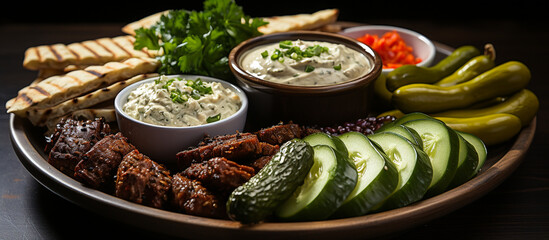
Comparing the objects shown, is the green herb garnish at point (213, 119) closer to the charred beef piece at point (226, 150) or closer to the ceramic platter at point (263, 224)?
the charred beef piece at point (226, 150)

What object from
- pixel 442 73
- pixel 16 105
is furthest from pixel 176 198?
pixel 442 73

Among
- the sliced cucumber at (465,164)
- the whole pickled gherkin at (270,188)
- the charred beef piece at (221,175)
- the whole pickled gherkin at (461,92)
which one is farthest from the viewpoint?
the whole pickled gherkin at (461,92)

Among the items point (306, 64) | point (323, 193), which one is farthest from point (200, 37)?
point (323, 193)

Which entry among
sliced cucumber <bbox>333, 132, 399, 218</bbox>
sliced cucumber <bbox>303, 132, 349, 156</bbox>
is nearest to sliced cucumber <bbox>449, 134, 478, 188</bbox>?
sliced cucumber <bbox>333, 132, 399, 218</bbox>

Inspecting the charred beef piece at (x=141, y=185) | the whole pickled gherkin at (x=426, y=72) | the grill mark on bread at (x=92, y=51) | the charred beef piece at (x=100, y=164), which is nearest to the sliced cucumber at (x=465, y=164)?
the whole pickled gherkin at (x=426, y=72)

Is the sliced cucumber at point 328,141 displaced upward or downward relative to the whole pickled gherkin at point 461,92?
upward

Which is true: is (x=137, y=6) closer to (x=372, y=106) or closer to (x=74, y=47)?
(x=74, y=47)

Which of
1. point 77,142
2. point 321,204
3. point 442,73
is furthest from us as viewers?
point 442,73

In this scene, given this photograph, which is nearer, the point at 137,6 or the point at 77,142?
the point at 77,142
